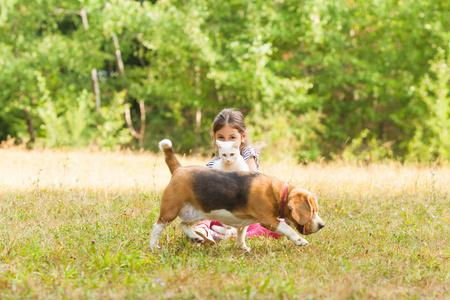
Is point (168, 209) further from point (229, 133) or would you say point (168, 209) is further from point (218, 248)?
point (229, 133)

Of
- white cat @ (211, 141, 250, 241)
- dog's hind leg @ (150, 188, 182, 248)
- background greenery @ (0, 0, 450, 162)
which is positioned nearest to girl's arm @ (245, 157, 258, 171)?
white cat @ (211, 141, 250, 241)

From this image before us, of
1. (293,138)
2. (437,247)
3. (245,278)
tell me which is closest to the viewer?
(245,278)

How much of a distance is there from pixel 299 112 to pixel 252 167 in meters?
12.9

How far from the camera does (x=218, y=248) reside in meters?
4.80

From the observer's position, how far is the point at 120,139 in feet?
63.0

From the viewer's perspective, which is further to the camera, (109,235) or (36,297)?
(109,235)

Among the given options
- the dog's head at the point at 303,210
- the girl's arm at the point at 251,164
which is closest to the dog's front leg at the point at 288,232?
the dog's head at the point at 303,210

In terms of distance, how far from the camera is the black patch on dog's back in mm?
4359

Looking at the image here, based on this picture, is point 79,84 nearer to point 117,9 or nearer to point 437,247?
point 117,9

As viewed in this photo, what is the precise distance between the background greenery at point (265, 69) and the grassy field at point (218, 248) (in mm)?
7738

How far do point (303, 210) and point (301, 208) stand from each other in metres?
0.03

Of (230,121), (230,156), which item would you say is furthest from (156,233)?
(230,121)

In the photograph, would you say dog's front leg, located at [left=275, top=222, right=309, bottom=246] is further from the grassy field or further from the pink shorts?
the pink shorts

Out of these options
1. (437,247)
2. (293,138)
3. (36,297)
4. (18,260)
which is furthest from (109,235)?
(293,138)
